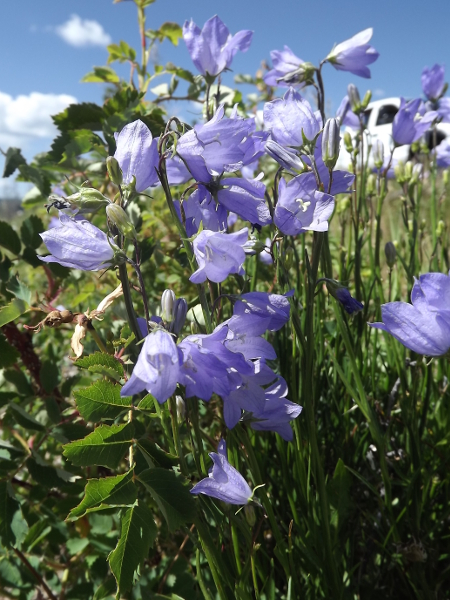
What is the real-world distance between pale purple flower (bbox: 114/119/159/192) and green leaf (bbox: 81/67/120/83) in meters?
1.15

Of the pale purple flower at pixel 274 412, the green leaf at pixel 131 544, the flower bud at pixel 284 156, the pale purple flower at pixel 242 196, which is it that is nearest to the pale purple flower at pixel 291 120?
the flower bud at pixel 284 156

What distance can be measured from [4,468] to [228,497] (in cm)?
69

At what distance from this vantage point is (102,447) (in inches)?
29.3

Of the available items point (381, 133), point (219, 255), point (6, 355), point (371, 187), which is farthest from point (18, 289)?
point (381, 133)

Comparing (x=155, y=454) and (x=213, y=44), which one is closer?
(x=155, y=454)

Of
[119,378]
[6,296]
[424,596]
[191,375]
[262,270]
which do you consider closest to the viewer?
[191,375]

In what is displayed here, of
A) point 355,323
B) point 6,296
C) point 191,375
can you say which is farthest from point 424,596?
point 6,296

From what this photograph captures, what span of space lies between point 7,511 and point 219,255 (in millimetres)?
814

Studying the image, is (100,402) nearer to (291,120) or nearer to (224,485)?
(224,485)

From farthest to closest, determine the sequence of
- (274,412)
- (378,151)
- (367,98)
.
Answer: (378,151), (367,98), (274,412)

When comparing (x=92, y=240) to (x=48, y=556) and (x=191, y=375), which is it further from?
(x=48, y=556)

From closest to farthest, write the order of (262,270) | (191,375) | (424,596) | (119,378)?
(191,375), (119,378), (424,596), (262,270)

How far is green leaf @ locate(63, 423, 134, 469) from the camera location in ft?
2.34

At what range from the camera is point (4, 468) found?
1.18 meters
